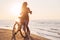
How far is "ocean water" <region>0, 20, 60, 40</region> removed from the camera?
1939 millimetres

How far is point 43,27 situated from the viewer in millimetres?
1998

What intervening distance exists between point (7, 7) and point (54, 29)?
57 centimetres

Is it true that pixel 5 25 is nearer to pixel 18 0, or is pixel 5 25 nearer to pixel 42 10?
pixel 18 0

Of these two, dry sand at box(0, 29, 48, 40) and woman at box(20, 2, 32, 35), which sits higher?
woman at box(20, 2, 32, 35)

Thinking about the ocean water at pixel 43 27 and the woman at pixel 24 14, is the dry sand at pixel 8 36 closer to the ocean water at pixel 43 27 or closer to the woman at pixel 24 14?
the ocean water at pixel 43 27

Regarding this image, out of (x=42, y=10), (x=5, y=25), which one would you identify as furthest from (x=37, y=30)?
(x=5, y=25)

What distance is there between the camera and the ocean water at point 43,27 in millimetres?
1939

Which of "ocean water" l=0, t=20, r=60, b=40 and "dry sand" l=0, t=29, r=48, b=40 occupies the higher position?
"ocean water" l=0, t=20, r=60, b=40

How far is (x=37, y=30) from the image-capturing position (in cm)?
199

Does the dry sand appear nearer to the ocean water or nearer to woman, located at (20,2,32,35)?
the ocean water

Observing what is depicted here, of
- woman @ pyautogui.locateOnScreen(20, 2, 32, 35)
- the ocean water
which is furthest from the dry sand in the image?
woman @ pyautogui.locateOnScreen(20, 2, 32, 35)

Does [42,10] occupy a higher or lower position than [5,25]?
higher

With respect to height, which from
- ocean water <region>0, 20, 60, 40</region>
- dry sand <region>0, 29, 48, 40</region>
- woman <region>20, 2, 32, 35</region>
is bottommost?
dry sand <region>0, 29, 48, 40</region>

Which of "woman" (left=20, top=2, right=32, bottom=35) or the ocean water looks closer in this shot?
"woman" (left=20, top=2, right=32, bottom=35)
